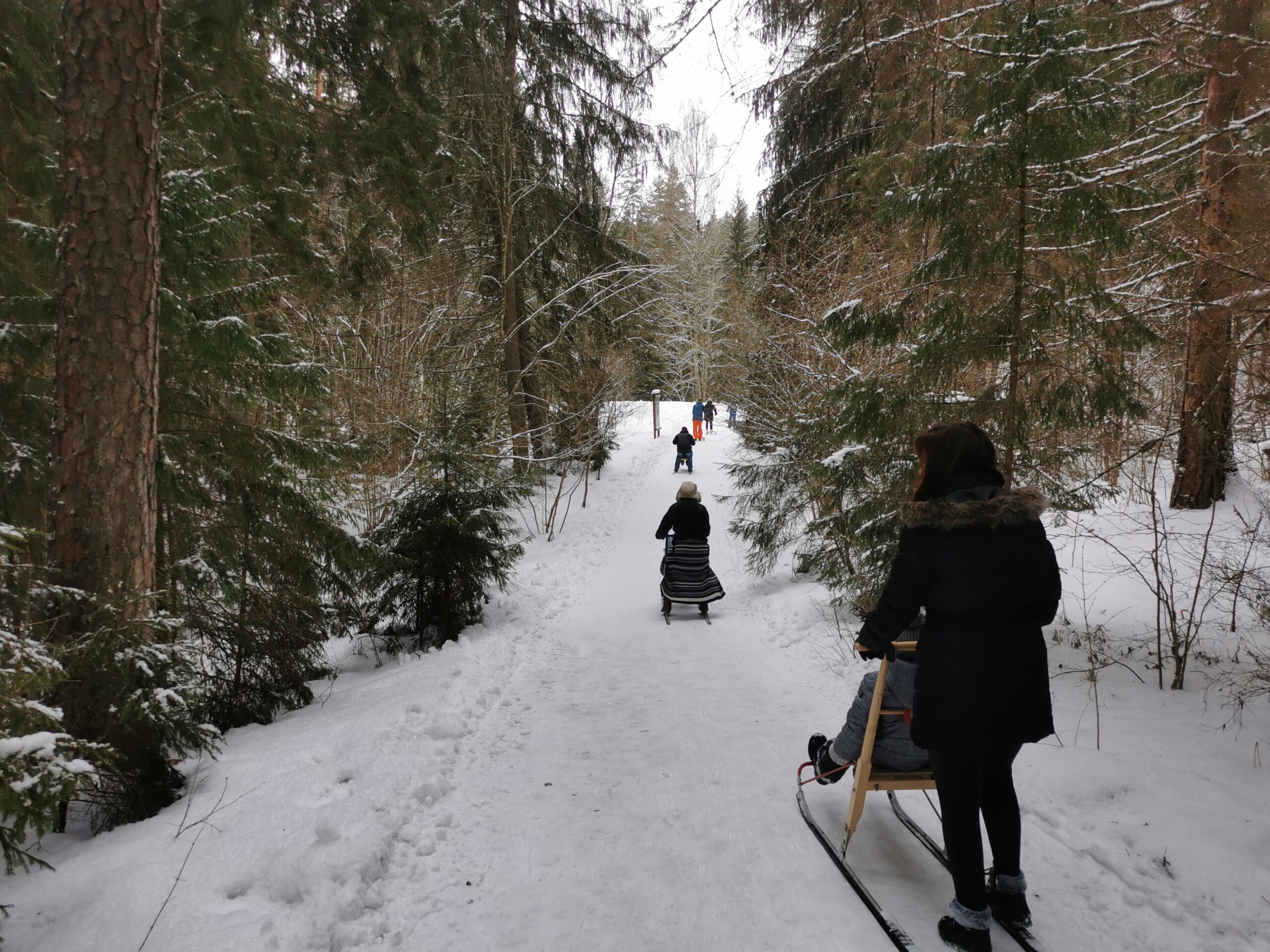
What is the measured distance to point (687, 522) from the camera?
8.98 meters

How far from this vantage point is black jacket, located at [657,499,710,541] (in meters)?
8.94

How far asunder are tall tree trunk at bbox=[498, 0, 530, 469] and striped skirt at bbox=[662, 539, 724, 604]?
3.62 m

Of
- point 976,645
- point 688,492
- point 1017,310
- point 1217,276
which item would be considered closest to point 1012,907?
point 976,645

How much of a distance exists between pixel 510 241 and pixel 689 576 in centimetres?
877

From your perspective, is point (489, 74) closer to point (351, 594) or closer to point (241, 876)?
point (351, 594)

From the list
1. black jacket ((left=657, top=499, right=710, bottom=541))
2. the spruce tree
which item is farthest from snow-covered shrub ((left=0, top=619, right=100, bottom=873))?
black jacket ((left=657, top=499, right=710, bottom=541))

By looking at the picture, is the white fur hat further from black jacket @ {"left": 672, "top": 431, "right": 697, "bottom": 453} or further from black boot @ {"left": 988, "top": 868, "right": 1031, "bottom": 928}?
black jacket @ {"left": 672, "top": 431, "right": 697, "bottom": 453}

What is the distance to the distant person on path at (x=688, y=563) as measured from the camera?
872 centimetres

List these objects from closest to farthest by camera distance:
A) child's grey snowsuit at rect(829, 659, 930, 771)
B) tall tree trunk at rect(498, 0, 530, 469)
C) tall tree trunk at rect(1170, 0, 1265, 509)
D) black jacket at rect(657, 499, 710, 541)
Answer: child's grey snowsuit at rect(829, 659, 930, 771) → tall tree trunk at rect(1170, 0, 1265, 509) → black jacket at rect(657, 499, 710, 541) → tall tree trunk at rect(498, 0, 530, 469)

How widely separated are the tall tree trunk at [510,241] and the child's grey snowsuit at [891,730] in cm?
837

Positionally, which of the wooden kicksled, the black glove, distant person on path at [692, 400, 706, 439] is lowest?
the wooden kicksled

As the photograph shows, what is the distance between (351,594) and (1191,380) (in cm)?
703

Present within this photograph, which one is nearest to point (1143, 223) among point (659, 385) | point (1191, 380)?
point (1191, 380)

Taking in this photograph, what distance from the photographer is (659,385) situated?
1810 inches
